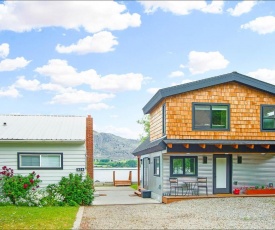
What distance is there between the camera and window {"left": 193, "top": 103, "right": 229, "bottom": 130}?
2202cm

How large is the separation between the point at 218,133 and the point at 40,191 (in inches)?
367

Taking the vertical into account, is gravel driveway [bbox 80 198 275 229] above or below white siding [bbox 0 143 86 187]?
below

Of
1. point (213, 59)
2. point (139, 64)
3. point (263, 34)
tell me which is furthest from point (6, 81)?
point (263, 34)

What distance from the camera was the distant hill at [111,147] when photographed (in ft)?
346

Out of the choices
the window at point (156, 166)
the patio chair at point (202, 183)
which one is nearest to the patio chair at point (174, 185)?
the patio chair at point (202, 183)

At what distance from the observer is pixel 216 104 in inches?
876

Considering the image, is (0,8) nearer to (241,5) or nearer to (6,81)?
(241,5)

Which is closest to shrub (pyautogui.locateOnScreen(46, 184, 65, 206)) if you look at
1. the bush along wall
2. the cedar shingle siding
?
the bush along wall

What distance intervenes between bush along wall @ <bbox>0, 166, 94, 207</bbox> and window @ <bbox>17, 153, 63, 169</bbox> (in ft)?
1.77

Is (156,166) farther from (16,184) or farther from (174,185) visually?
(16,184)

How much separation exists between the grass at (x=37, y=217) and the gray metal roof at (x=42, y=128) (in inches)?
143

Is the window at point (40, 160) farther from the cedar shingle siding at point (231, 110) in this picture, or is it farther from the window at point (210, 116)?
the window at point (210, 116)

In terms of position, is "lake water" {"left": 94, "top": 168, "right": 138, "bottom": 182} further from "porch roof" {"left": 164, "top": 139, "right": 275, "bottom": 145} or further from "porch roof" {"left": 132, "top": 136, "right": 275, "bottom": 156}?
"porch roof" {"left": 164, "top": 139, "right": 275, "bottom": 145}

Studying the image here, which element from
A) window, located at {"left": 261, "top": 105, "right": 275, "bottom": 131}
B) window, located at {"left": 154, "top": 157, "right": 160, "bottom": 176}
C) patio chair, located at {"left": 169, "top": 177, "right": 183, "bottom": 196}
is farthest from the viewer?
window, located at {"left": 154, "top": 157, "right": 160, "bottom": 176}
